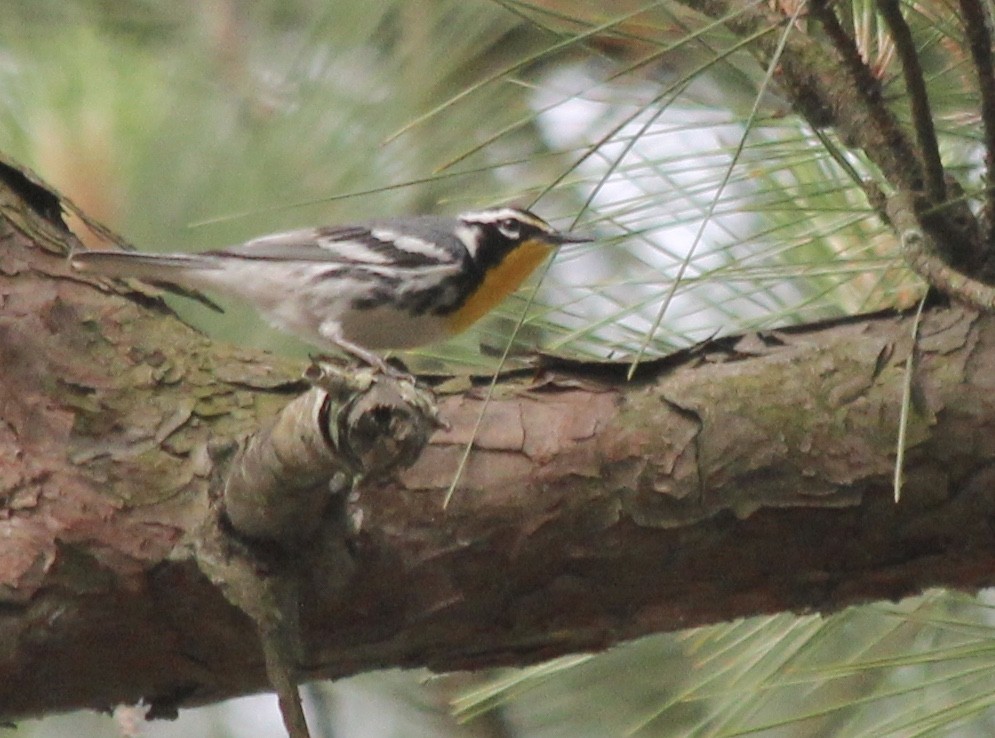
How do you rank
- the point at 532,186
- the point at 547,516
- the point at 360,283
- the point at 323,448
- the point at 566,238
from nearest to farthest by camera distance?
the point at 323,448
the point at 547,516
the point at 532,186
the point at 566,238
the point at 360,283

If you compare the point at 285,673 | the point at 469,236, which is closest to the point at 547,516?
the point at 285,673

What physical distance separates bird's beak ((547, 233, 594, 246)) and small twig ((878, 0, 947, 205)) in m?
0.63

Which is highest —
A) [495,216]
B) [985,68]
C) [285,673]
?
[495,216]

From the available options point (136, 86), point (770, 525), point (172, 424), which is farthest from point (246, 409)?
point (136, 86)

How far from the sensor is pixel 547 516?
128cm

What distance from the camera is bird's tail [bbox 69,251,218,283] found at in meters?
1.51

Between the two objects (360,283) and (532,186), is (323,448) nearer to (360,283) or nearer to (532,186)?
(532,186)

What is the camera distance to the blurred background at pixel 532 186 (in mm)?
1487

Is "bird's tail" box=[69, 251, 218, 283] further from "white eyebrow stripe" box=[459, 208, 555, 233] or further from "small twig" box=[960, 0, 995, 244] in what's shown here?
"small twig" box=[960, 0, 995, 244]

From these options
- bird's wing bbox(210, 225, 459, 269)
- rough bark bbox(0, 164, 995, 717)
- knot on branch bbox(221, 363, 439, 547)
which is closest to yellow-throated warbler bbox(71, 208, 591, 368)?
bird's wing bbox(210, 225, 459, 269)

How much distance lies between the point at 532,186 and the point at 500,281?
1.81 ft

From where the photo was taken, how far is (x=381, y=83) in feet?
8.11

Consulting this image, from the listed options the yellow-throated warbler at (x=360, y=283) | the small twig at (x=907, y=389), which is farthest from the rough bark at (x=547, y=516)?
the yellow-throated warbler at (x=360, y=283)

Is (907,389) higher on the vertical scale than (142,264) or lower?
lower
